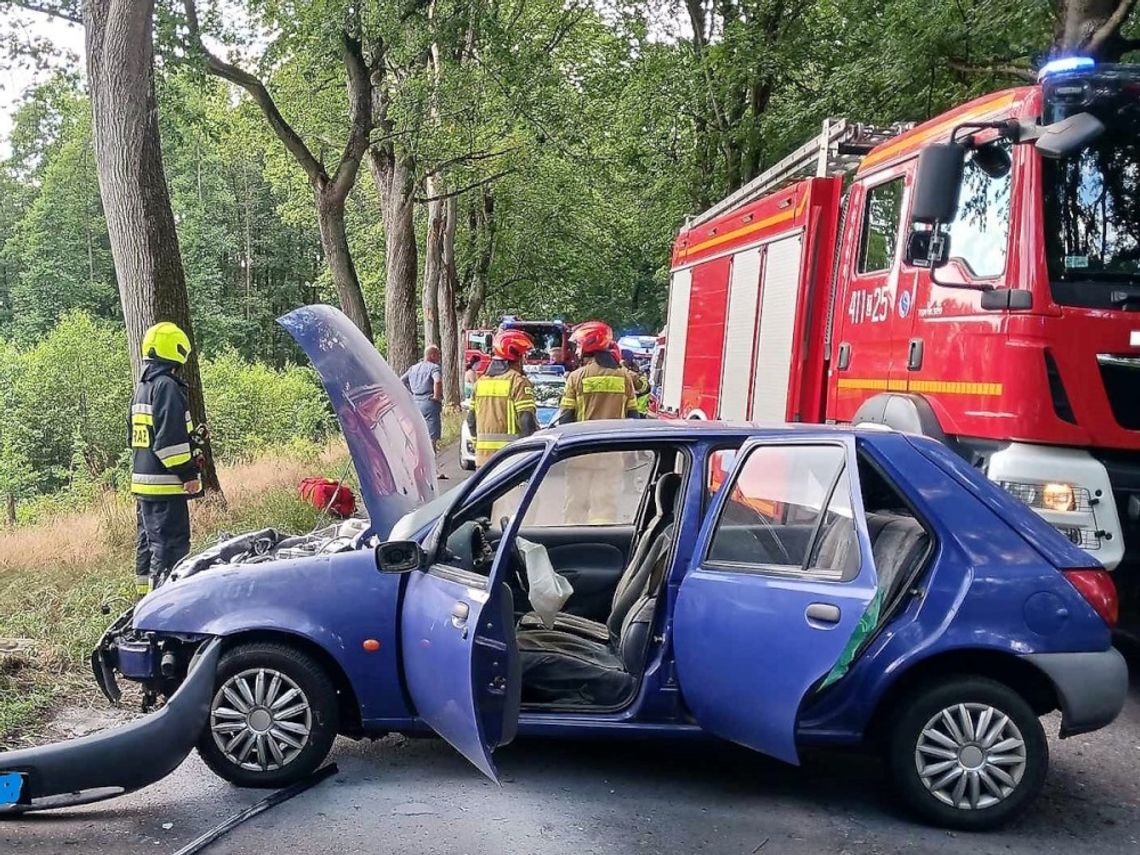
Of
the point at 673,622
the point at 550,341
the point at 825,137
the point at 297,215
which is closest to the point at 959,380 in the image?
the point at 673,622

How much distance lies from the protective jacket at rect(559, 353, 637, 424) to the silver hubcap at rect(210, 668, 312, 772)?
466cm

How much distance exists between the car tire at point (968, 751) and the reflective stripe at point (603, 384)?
490cm

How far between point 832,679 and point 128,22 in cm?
788

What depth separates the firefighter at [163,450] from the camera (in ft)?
22.1

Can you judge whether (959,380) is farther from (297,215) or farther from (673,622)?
(297,215)

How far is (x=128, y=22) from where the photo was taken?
28.5ft

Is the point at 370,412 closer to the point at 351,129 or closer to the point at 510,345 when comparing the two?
the point at 510,345

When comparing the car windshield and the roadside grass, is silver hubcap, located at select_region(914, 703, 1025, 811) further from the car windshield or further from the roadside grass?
the roadside grass

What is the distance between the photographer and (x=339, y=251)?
1485cm

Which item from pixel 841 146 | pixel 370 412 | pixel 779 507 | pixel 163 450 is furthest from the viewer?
pixel 841 146

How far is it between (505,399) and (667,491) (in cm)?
429

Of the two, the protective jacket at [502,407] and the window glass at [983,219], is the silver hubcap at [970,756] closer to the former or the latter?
the window glass at [983,219]

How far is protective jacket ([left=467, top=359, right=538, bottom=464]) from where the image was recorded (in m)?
8.98

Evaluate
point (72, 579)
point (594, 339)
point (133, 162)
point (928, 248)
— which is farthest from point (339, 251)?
point (928, 248)
